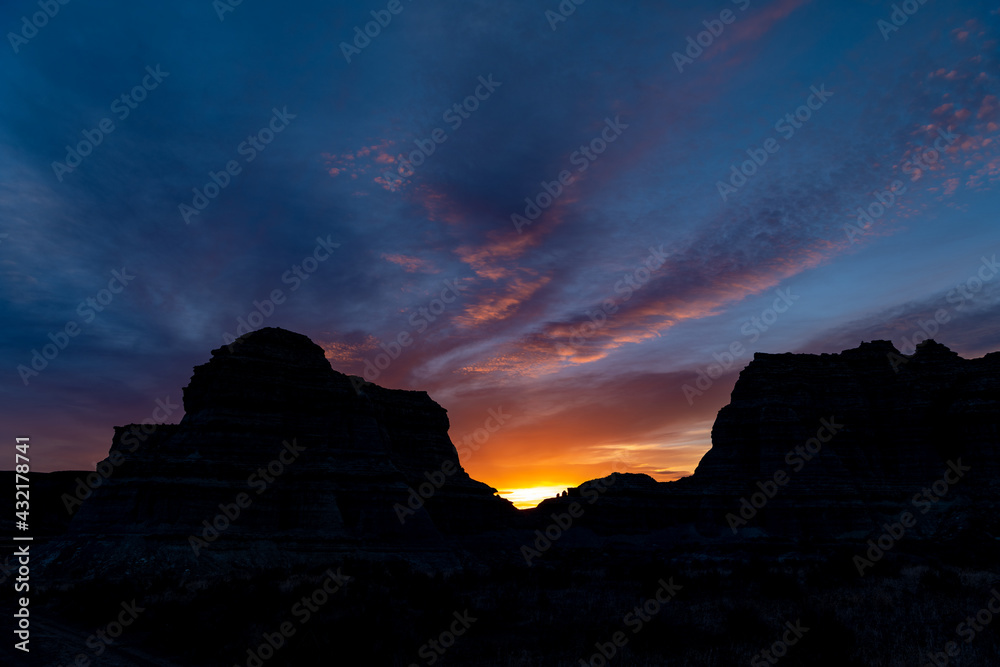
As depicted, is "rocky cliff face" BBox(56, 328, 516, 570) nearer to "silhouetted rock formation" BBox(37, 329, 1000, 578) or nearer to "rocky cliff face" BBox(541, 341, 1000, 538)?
"silhouetted rock formation" BBox(37, 329, 1000, 578)

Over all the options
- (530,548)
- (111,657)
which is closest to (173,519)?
(111,657)

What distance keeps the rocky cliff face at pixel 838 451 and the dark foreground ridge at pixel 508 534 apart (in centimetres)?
35

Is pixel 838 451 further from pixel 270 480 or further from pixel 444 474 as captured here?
pixel 270 480

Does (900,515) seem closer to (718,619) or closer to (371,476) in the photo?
(371,476)

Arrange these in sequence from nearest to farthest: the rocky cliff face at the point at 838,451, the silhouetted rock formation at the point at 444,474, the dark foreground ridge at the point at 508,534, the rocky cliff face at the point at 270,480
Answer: the dark foreground ridge at the point at 508,534 → the rocky cliff face at the point at 270,480 → the silhouetted rock formation at the point at 444,474 → the rocky cliff face at the point at 838,451

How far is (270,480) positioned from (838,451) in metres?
78.4

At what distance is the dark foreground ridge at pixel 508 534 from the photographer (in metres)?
15.6

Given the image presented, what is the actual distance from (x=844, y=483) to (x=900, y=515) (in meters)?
7.17

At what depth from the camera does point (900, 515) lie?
231 feet

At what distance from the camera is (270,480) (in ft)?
177

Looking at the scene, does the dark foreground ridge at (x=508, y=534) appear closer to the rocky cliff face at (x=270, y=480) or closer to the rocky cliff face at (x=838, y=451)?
the rocky cliff face at (x=270, y=480)

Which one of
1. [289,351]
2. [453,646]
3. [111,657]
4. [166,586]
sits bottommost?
[453,646]

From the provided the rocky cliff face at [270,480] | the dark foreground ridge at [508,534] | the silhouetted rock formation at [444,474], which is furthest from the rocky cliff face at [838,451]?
the rocky cliff face at [270,480]

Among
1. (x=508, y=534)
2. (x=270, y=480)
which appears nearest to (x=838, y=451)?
(x=508, y=534)
